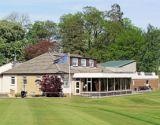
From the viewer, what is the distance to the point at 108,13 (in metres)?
149

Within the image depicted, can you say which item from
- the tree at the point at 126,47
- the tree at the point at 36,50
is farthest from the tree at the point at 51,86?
the tree at the point at 126,47

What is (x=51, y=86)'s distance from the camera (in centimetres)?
7481

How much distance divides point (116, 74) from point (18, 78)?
53.3 ft

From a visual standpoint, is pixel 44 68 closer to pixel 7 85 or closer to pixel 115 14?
pixel 7 85

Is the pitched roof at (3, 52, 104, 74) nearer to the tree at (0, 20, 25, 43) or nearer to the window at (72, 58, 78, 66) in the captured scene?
the window at (72, 58, 78, 66)

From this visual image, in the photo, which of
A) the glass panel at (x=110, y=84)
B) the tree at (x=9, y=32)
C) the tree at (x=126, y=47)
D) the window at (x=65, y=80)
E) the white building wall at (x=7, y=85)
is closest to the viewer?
the window at (x=65, y=80)

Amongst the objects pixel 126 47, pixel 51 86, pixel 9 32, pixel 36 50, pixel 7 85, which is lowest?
pixel 51 86

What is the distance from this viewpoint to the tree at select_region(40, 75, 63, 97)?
7456cm

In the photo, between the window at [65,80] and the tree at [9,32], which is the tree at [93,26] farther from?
the window at [65,80]

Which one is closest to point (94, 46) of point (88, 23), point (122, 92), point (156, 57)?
point (88, 23)

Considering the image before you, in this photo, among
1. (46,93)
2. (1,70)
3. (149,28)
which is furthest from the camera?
(149,28)

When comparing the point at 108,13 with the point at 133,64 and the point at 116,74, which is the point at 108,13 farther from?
the point at 116,74

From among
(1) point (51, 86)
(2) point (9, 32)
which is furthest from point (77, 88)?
(2) point (9, 32)

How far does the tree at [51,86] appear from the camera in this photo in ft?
245
